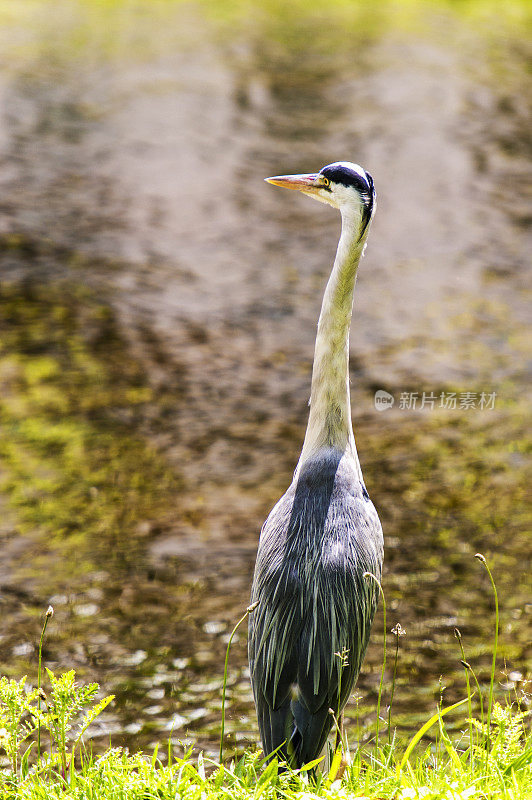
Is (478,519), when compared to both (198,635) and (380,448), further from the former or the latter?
(198,635)

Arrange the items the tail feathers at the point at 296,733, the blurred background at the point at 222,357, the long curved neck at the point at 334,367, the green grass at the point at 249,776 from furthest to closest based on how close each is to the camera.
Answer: the blurred background at the point at 222,357
the long curved neck at the point at 334,367
the tail feathers at the point at 296,733
the green grass at the point at 249,776

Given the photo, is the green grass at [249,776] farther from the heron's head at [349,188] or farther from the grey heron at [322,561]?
the heron's head at [349,188]

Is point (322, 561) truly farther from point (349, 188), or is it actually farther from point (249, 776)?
point (349, 188)

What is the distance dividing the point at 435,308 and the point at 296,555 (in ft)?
20.4

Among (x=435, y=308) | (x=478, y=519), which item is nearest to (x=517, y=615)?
(x=478, y=519)

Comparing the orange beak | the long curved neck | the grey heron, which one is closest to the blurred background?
the grey heron

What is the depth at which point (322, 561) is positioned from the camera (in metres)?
3.24

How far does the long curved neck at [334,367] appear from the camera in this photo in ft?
11.2

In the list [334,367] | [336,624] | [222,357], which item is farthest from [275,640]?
[222,357]

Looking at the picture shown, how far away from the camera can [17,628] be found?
172 inches

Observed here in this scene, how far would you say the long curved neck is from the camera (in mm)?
3424

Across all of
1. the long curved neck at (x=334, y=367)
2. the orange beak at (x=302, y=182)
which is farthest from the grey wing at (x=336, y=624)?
the orange beak at (x=302, y=182)

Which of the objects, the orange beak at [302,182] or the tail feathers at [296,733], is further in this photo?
the orange beak at [302,182]

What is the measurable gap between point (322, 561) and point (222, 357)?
4.59 meters
